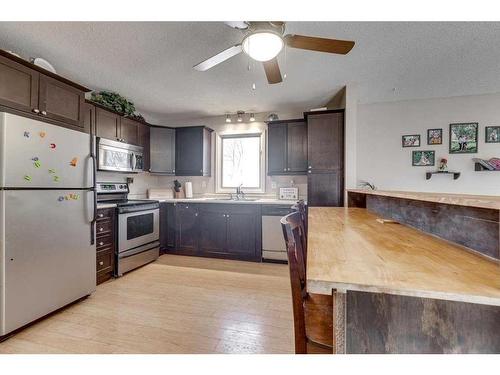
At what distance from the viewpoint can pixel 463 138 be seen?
136 inches

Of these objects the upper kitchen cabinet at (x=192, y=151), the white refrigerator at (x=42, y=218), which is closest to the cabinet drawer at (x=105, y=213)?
the white refrigerator at (x=42, y=218)

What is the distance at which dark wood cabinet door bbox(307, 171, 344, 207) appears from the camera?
3.30m

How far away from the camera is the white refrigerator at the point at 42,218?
66.7 inches

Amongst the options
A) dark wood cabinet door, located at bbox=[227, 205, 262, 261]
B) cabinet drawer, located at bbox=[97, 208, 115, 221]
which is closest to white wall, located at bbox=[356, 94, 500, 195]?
dark wood cabinet door, located at bbox=[227, 205, 262, 261]

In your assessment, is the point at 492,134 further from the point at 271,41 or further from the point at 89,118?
the point at 89,118

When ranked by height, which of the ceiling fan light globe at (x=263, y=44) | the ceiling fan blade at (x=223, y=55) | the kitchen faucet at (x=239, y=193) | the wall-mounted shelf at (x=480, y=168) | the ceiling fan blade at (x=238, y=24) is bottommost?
the kitchen faucet at (x=239, y=193)

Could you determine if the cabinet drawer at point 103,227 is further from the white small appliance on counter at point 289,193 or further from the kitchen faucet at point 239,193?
the white small appliance on counter at point 289,193

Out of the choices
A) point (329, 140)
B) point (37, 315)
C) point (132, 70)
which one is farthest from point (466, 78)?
point (37, 315)

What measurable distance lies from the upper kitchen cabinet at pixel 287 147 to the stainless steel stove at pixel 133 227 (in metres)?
2.05

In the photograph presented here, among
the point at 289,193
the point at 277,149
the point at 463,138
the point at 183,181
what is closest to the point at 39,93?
the point at 183,181

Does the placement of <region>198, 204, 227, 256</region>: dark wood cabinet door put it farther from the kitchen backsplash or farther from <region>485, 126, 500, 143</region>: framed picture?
<region>485, 126, 500, 143</region>: framed picture

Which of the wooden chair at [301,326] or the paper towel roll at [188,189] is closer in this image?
the wooden chair at [301,326]

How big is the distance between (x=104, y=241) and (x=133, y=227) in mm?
413
